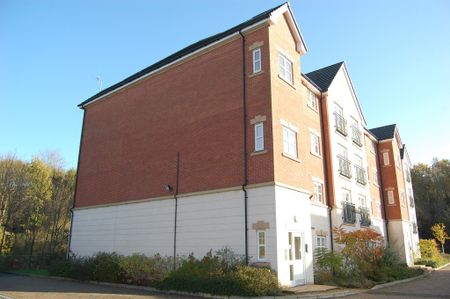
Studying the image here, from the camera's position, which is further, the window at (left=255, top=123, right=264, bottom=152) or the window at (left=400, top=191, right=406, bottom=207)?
the window at (left=400, top=191, right=406, bottom=207)

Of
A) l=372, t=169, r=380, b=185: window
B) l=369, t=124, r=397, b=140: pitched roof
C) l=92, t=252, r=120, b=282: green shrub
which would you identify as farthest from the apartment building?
l=369, t=124, r=397, b=140: pitched roof

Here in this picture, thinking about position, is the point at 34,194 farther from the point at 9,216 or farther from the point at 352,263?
the point at 352,263

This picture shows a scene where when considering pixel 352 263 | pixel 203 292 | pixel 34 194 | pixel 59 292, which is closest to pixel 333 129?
pixel 352 263

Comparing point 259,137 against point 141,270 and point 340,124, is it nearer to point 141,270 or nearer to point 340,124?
point 141,270

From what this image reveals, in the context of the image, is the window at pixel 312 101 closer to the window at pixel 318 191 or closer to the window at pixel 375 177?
the window at pixel 318 191

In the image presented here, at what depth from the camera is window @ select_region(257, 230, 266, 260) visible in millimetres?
14841

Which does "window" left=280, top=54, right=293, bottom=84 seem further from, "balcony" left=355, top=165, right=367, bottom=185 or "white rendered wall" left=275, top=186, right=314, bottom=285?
"balcony" left=355, top=165, right=367, bottom=185

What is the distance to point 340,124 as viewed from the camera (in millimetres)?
25578

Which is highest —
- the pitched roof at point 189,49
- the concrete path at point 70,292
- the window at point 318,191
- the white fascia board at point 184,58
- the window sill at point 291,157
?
the pitched roof at point 189,49

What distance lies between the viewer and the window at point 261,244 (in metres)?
14.8

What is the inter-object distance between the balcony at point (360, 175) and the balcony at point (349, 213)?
3337 mm

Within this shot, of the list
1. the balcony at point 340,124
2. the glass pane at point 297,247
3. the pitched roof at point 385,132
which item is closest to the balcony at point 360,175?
the balcony at point 340,124

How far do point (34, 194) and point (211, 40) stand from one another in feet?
70.2

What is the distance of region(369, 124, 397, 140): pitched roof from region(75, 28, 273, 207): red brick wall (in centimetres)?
2397
